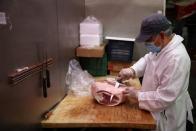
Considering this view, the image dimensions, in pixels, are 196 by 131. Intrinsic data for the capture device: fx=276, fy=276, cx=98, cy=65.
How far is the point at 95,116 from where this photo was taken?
6.19ft

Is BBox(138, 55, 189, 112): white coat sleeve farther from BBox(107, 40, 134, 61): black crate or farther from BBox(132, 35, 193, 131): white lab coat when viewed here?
BBox(107, 40, 134, 61): black crate

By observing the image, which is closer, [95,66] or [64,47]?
[64,47]

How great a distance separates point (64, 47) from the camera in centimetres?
227

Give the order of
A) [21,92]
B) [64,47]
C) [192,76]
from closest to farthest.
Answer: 1. [21,92]
2. [64,47]
3. [192,76]

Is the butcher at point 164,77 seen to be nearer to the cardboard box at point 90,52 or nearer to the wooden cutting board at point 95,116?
the wooden cutting board at point 95,116

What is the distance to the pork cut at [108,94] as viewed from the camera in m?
2.09

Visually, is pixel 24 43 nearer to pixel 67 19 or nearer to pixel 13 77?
pixel 13 77

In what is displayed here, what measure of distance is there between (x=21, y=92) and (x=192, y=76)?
8.64 ft

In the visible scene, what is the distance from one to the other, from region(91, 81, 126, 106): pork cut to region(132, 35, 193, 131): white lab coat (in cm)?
17

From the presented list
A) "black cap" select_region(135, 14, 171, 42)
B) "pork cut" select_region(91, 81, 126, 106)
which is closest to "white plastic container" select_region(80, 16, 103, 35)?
"pork cut" select_region(91, 81, 126, 106)

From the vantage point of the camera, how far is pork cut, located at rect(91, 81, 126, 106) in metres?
2.09

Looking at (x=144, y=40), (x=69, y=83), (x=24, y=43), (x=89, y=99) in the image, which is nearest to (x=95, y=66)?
(x=69, y=83)

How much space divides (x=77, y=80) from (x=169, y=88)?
961mm

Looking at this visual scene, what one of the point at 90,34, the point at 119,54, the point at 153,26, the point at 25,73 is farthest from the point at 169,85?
the point at 90,34
